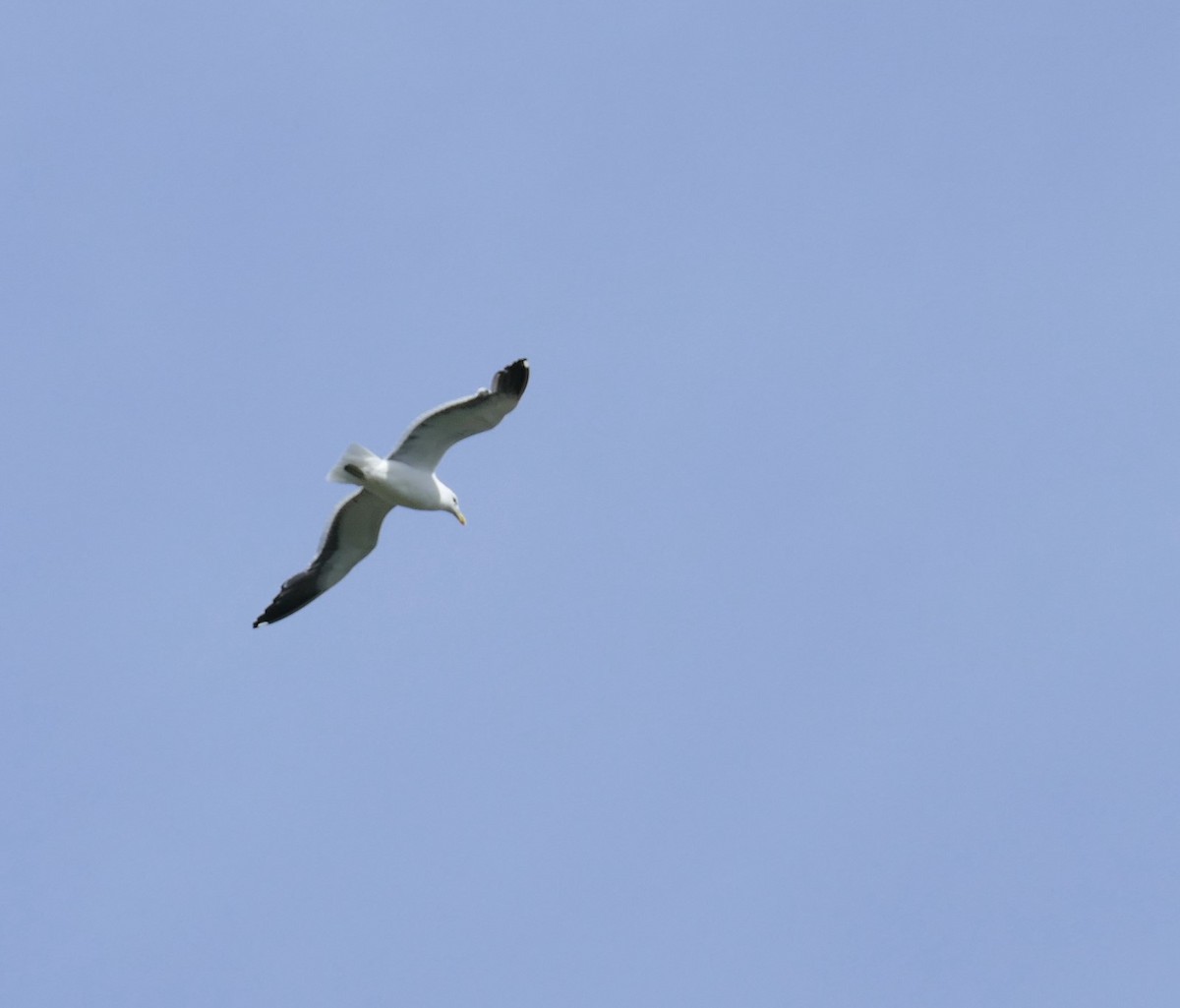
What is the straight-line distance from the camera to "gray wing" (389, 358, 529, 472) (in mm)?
20828

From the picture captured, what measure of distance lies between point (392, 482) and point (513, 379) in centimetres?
164

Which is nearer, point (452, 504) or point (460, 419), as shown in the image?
point (460, 419)

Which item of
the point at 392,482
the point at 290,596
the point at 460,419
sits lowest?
the point at 290,596

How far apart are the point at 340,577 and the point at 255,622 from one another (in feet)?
3.30

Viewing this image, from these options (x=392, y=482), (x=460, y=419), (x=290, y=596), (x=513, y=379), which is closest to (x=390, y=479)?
(x=392, y=482)

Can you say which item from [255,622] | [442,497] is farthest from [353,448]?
[255,622]

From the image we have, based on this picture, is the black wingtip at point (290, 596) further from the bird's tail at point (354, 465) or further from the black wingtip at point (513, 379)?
the black wingtip at point (513, 379)

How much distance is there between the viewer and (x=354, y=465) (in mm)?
21172

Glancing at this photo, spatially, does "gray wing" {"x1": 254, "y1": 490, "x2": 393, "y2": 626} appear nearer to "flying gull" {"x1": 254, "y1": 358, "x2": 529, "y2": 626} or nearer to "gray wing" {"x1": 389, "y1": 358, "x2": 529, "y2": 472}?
"flying gull" {"x1": 254, "y1": 358, "x2": 529, "y2": 626}

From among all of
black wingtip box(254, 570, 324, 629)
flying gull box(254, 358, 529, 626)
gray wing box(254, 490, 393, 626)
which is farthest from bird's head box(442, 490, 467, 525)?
black wingtip box(254, 570, 324, 629)

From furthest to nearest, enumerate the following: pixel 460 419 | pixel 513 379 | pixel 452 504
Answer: pixel 452 504, pixel 460 419, pixel 513 379

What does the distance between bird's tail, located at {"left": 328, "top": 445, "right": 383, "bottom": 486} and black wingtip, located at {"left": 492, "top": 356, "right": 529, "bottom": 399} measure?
1.44 metres

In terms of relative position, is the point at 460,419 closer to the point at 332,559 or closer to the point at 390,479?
the point at 390,479

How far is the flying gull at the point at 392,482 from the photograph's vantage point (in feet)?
68.7
